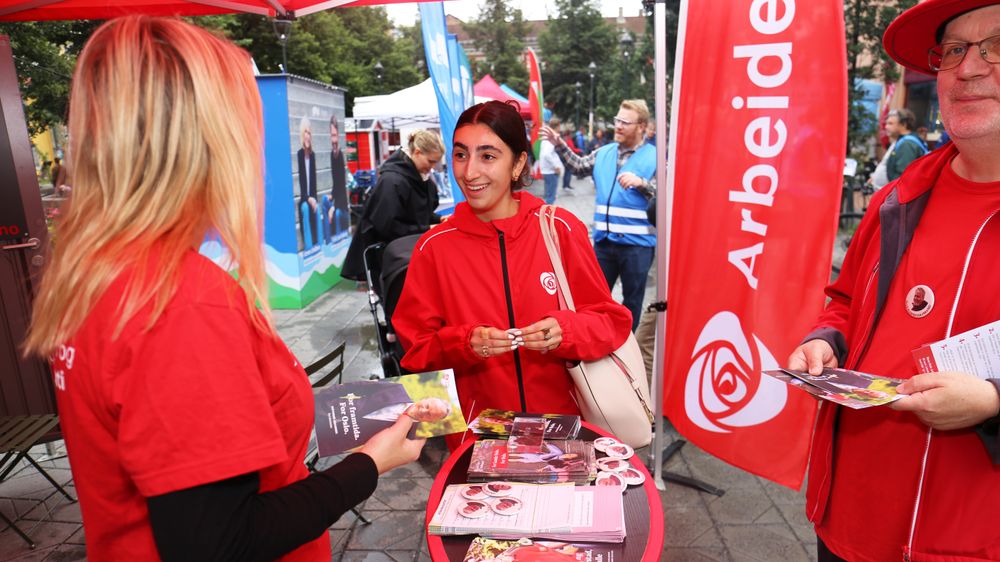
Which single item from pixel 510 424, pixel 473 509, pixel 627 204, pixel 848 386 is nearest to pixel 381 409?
pixel 473 509

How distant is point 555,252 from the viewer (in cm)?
221

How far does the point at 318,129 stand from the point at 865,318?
7768 millimetres

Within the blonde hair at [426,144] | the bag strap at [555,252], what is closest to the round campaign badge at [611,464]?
the bag strap at [555,252]

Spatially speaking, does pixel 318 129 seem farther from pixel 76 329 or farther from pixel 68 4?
pixel 76 329

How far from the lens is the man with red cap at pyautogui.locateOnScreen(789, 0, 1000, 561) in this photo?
53.0 inches

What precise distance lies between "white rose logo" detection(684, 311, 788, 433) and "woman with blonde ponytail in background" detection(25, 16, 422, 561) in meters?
2.23

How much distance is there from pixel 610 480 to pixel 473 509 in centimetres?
41

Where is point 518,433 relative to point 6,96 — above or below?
below

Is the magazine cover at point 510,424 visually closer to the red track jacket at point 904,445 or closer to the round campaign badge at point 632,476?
the round campaign badge at point 632,476

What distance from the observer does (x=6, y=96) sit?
3.66 meters

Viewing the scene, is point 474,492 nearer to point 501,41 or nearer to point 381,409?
point 381,409

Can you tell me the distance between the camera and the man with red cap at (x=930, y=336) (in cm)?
135

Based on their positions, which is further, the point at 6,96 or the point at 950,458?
the point at 6,96

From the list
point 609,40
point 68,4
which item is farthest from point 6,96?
point 609,40
